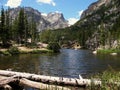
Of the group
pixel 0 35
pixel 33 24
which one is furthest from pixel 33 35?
pixel 0 35

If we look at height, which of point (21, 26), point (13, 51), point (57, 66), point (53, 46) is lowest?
point (57, 66)

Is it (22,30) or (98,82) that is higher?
(22,30)

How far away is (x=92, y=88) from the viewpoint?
1814 centimetres

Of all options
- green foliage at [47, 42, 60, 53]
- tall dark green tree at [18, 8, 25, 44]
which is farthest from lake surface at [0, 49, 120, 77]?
tall dark green tree at [18, 8, 25, 44]

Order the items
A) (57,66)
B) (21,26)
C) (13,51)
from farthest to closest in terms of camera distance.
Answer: (21,26)
(13,51)
(57,66)

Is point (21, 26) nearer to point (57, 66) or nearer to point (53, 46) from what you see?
point (53, 46)

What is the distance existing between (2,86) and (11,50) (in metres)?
73.3

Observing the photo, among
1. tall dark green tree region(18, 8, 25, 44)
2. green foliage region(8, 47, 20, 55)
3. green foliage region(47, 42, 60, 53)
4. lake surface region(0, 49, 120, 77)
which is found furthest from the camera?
tall dark green tree region(18, 8, 25, 44)

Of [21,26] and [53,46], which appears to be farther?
[21,26]

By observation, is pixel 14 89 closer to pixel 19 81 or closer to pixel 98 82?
pixel 19 81

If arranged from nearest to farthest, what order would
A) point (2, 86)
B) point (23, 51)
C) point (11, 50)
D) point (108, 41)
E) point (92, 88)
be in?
point (92, 88) → point (2, 86) → point (11, 50) → point (23, 51) → point (108, 41)

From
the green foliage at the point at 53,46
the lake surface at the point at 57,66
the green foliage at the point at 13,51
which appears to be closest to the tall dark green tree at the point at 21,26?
the green foliage at the point at 53,46

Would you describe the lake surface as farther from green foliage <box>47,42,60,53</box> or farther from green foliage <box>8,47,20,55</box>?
green foliage <box>47,42,60,53</box>

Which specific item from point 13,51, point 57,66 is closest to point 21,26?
point 13,51
